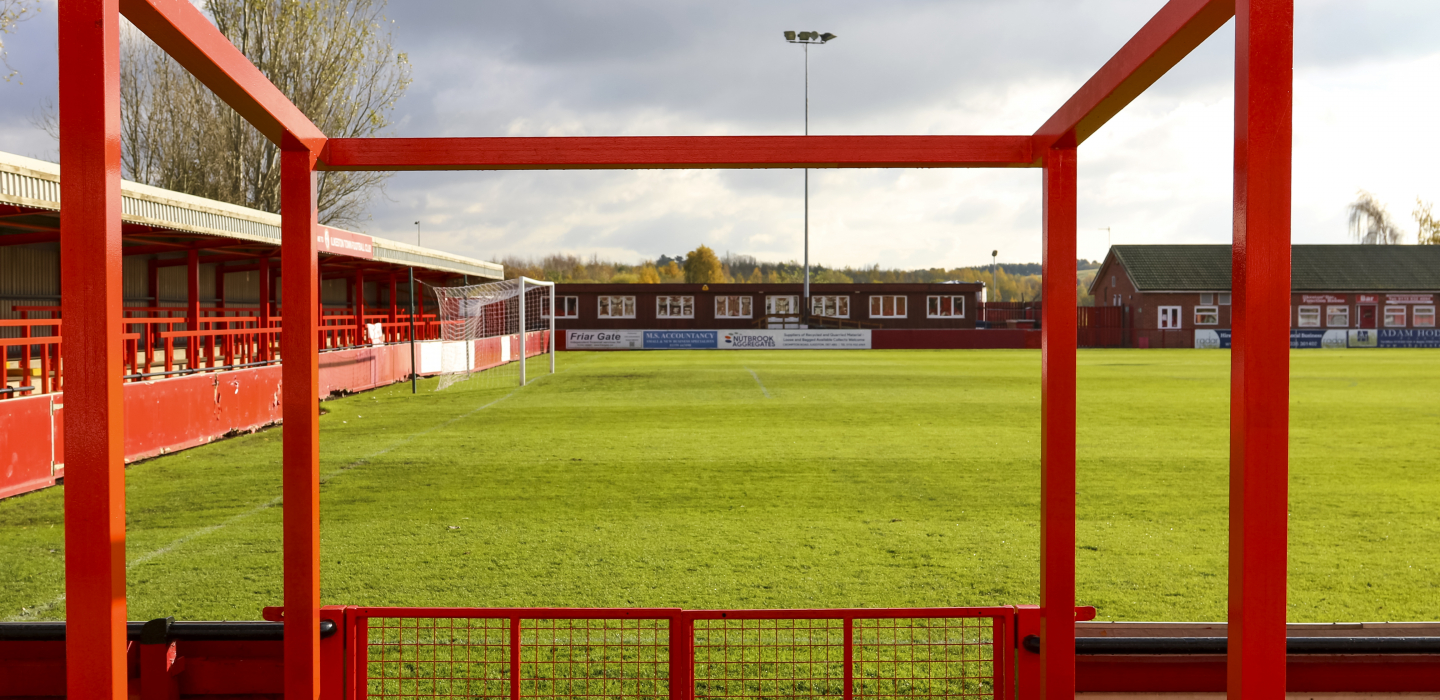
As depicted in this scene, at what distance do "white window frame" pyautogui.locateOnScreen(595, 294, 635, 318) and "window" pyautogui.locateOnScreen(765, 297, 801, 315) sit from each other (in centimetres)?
870

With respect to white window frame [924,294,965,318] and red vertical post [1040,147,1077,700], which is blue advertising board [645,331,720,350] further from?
red vertical post [1040,147,1077,700]

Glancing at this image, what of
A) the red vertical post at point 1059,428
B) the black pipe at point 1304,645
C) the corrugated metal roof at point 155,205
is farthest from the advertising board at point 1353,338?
the red vertical post at point 1059,428

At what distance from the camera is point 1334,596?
5566 millimetres

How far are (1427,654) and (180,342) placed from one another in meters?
33.3

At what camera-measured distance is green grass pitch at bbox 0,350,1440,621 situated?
5711 mm

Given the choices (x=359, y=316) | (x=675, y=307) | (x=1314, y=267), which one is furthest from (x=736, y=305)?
(x=1314, y=267)

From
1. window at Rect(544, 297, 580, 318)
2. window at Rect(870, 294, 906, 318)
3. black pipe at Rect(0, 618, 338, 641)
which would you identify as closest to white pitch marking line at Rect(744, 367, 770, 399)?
black pipe at Rect(0, 618, 338, 641)

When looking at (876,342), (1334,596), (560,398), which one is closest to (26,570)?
(1334,596)

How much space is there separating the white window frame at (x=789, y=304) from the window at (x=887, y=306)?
493 centimetres

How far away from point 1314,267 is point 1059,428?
2568 inches

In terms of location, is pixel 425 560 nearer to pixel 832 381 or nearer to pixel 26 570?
pixel 26 570

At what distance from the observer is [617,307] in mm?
55250

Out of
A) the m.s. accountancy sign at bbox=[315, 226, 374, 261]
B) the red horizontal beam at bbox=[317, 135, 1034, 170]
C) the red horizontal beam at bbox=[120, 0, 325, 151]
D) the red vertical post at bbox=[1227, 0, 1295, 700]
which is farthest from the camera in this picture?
the m.s. accountancy sign at bbox=[315, 226, 374, 261]

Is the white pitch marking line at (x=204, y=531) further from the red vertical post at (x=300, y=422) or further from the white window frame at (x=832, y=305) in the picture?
the white window frame at (x=832, y=305)
